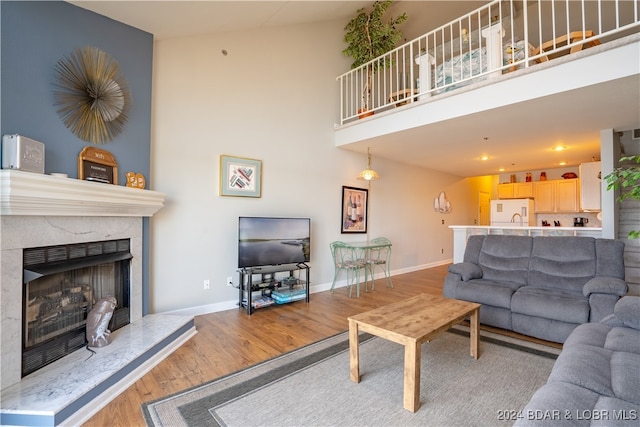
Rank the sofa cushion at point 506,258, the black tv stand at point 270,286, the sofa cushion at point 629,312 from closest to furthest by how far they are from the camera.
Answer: the sofa cushion at point 629,312
the sofa cushion at point 506,258
the black tv stand at point 270,286

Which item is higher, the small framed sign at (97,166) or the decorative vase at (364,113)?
the decorative vase at (364,113)

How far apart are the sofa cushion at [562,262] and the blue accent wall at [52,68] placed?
14.2 feet

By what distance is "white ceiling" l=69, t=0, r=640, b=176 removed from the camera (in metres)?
2.72

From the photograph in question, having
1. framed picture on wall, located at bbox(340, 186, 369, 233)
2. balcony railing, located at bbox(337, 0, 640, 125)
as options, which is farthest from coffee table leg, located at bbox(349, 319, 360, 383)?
framed picture on wall, located at bbox(340, 186, 369, 233)

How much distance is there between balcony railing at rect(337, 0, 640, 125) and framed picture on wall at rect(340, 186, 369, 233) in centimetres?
121

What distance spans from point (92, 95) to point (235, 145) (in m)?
1.50

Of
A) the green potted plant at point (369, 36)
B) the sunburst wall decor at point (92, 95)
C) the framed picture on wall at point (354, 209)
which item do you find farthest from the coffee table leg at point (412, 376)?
the green potted plant at point (369, 36)

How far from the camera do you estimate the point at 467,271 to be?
3379 mm

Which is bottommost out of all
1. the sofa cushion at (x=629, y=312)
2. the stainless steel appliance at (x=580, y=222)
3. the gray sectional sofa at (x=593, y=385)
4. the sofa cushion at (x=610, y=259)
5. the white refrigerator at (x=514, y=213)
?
the gray sectional sofa at (x=593, y=385)

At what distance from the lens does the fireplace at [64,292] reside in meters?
1.96

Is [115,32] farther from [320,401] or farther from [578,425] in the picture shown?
[578,425]

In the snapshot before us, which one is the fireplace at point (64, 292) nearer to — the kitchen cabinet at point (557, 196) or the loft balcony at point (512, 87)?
the loft balcony at point (512, 87)

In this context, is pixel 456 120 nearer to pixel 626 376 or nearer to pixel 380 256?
pixel 626 376

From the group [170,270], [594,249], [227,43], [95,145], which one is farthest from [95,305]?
[594,249]
